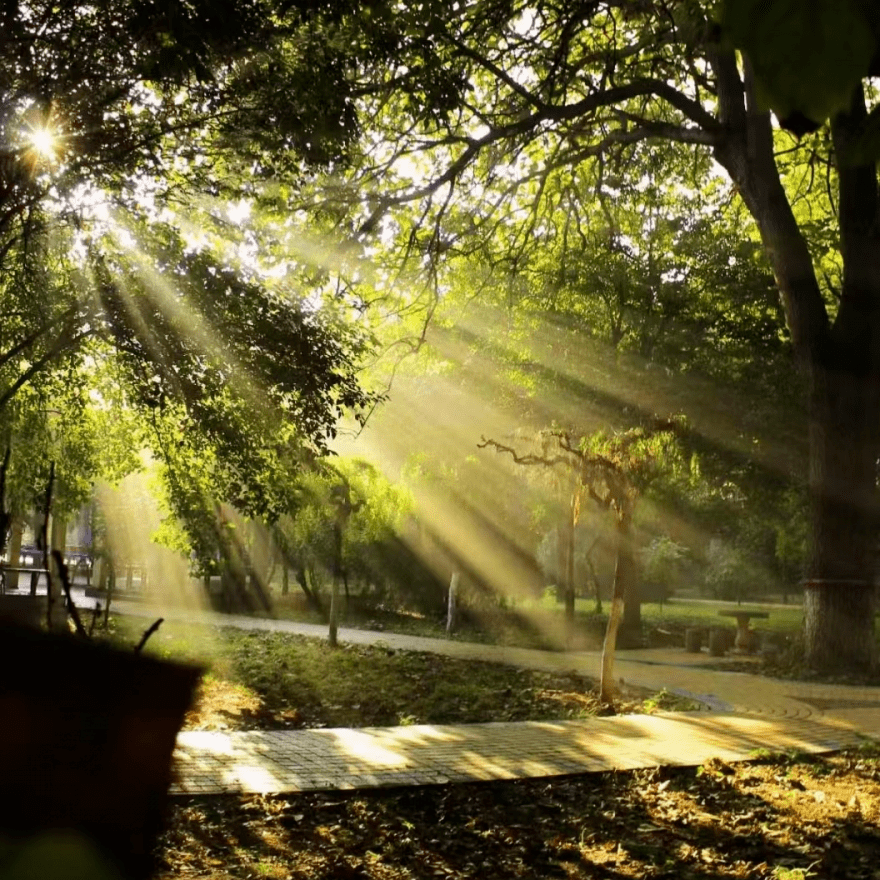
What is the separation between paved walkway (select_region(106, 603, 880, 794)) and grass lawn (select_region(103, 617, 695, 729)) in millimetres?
911

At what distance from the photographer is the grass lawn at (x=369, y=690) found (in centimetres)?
1145

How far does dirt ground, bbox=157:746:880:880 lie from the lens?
5.37 metres

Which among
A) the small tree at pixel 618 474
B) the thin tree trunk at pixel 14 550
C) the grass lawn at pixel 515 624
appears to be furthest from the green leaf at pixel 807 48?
the thin tree trunk at pixel 14 550

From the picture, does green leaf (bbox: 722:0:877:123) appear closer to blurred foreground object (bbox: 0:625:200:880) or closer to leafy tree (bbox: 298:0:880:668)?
blurred foreground object (bbox: 0:625:200:880)

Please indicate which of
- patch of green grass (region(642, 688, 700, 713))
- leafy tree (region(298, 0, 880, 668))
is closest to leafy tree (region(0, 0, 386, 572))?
leafy tree (region(298, 0, 880, 668))

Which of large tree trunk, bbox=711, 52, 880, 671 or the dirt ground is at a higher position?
large tree trunk, bbox=711, 52, 880, 671

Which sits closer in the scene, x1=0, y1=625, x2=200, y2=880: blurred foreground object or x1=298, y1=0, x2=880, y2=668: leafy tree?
x1=0, y1=625, x2=200, y2=880: blurred foreground object

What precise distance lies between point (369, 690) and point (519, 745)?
528cm

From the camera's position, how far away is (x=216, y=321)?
11.3 meters

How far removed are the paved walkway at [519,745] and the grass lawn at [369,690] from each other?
0.91 metres

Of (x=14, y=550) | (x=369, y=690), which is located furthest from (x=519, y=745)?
(x=14, y=550)

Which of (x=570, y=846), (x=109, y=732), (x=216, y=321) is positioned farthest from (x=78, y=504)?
(x=109, y=732)

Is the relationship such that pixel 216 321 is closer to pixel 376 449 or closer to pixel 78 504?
pixel 78 504

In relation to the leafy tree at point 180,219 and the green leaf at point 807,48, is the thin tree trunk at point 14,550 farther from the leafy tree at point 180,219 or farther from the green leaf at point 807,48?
the green leaf at point 807,48
